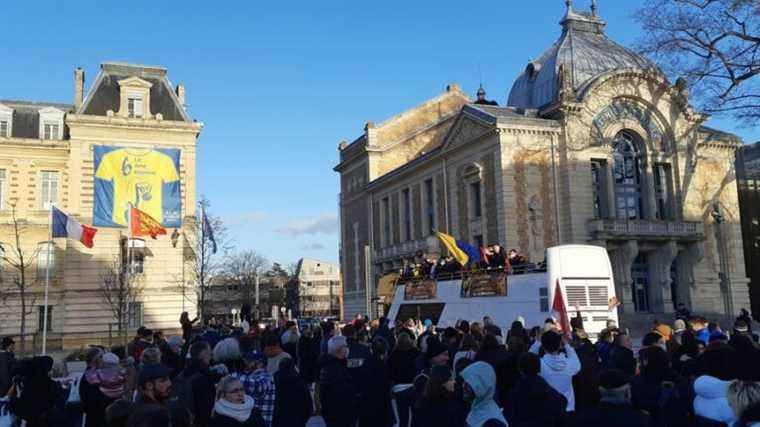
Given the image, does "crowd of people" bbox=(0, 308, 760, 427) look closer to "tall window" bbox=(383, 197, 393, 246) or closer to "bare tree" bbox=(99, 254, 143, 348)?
"bare tree" bbox=(99, 254, 143, 348)

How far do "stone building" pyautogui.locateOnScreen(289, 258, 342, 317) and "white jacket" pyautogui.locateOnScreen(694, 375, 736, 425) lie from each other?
106 metres

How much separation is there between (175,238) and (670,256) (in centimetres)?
3027

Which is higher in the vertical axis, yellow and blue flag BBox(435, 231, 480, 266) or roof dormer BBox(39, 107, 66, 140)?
roof dormer BBox(39, 107, 66, 140)

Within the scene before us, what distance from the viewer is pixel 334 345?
26.9 ft

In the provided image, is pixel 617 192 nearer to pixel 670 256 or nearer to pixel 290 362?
pixel 670 256

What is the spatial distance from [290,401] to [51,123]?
140ft

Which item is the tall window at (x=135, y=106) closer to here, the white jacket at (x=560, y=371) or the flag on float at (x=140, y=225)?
the flag on float at (x=140, y=225)

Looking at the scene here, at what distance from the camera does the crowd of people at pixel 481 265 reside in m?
24.1

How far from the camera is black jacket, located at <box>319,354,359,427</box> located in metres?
7.61

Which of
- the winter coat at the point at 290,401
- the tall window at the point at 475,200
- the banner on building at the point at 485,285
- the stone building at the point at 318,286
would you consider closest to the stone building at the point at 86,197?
the tall window at the point at 475,200

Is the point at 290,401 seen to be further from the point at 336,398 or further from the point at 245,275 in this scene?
the point at 245,275

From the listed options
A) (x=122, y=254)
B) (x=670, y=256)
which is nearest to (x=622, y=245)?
(x=670, y=256)

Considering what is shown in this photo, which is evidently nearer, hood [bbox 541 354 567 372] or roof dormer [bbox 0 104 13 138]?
hood [bbox 541 354 567 372]

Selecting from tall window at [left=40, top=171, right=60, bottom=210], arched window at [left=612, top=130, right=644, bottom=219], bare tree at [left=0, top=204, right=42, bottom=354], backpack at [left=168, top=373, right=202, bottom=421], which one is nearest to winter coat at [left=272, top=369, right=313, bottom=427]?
backpack at [left=168, top=373, right=202, bottom=421]
